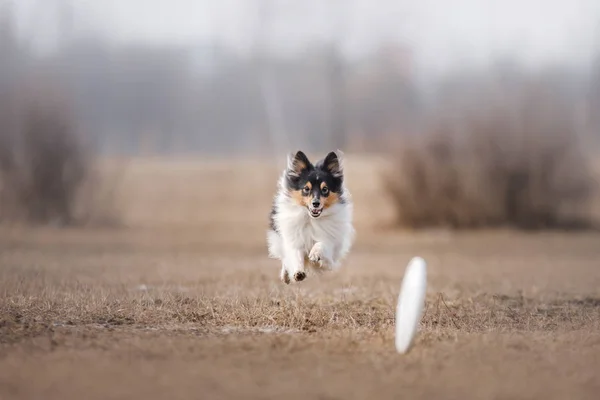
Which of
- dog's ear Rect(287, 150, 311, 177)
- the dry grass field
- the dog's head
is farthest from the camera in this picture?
dog's ear Rect(287, 150, 311, 177)

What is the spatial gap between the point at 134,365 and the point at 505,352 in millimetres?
2877

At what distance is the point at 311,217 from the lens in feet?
33.0

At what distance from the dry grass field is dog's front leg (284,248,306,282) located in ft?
0.99

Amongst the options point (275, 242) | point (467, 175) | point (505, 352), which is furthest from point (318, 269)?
point (467, 175)

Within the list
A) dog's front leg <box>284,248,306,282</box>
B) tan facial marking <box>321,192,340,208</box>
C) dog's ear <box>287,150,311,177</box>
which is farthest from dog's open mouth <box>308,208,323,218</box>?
dog's ear <box>287,150,311,177</box>

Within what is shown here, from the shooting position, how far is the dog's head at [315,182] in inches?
392

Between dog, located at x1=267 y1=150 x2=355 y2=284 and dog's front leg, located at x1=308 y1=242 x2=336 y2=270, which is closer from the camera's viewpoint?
dog's front leg, located at x1=308 y1=242 x2=336 y2=270

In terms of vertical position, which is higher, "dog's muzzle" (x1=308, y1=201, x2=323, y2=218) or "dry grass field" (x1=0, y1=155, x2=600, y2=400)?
"dog's muzzle" (x1=308, y1=201, x2=323, y2=218)

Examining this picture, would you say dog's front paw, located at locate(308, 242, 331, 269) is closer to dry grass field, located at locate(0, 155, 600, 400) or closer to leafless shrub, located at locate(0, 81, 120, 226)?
dry grass field, located at locate(0, 155, 600, 400)

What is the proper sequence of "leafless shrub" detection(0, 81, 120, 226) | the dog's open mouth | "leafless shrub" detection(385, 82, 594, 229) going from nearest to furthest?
the dog's open mouth
"leafless shrub" detection(385, 82, 594, 229)
"leafless shrub" detection(0, 81, 120, 226)

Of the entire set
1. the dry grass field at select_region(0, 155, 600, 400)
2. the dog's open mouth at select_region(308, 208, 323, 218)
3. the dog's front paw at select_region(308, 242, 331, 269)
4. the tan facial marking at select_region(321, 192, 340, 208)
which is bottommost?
the dry grass field at select_region(0, 155, 600, 400)

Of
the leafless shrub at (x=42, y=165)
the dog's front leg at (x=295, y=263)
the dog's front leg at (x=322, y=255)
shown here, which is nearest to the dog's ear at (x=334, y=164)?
the dog's front leg at (x=322, y=255)

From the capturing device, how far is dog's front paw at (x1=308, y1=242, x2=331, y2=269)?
973 cm

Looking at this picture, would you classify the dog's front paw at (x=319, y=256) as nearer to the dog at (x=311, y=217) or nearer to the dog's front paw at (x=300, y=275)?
the dog at (x=311, y=217)
